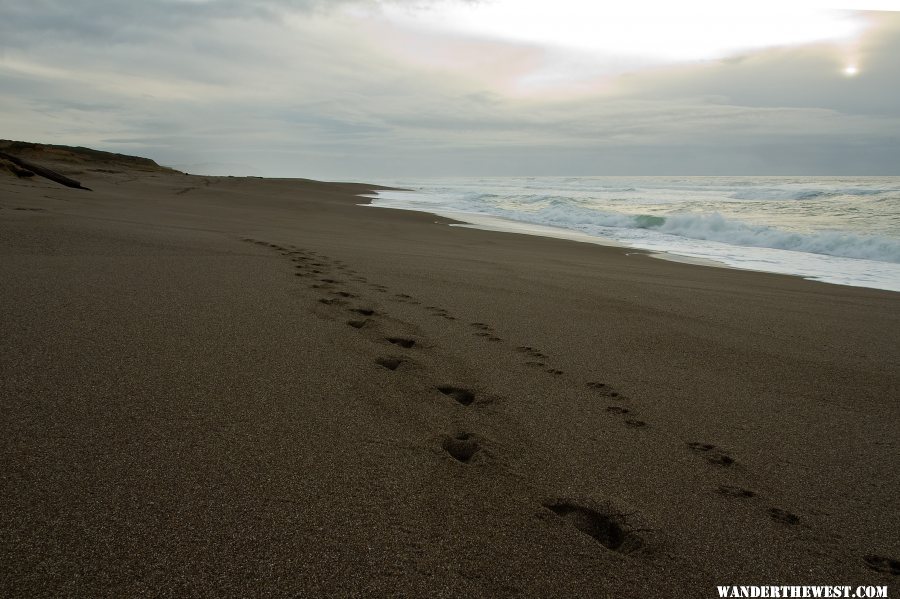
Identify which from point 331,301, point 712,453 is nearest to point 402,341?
point 331,301

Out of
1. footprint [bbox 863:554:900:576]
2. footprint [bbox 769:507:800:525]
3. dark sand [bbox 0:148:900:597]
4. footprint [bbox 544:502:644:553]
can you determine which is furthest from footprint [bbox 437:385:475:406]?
footprint [bbox 863:554:900:576]

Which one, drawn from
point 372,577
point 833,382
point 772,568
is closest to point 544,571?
point 372,577

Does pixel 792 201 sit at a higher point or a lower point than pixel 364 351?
higher

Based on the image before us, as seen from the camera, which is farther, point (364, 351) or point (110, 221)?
point (110, 221)

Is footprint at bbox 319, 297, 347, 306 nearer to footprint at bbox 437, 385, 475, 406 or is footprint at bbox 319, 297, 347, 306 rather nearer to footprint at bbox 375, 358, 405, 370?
footprint at bbox 375, 358, 405, 370

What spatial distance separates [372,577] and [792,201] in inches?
942

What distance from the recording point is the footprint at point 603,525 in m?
1.41

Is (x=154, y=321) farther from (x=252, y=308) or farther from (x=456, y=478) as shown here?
(x=456, y=478)

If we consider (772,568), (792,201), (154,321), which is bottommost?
(772,568)

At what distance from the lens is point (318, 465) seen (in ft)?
5.23

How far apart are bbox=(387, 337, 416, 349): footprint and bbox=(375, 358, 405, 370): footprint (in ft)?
0.83

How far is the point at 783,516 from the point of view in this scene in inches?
61.7

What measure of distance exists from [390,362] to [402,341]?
13.7 inches

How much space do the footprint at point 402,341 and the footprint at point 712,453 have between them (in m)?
1.40
